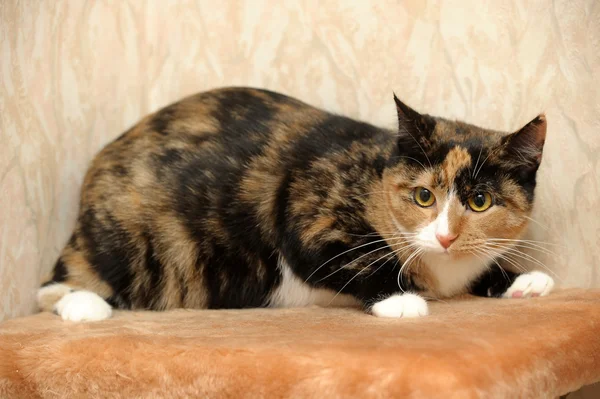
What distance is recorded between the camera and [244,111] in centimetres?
197

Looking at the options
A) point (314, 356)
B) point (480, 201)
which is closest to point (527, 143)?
point (480, 201)

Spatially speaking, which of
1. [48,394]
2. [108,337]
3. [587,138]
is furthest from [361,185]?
[48,394]

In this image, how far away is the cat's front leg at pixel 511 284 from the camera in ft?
5.86

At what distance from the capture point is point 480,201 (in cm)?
161

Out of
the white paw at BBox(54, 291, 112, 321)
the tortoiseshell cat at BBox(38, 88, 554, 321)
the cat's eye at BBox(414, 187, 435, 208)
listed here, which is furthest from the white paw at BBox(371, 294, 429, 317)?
the white paw at BBox(54, 291, 112, 321)

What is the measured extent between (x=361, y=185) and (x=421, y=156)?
0.65 feet

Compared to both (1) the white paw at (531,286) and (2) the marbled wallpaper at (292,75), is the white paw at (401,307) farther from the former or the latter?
(2) the marbled wallpaper at (292,75)

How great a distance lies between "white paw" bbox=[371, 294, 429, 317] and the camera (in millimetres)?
1553

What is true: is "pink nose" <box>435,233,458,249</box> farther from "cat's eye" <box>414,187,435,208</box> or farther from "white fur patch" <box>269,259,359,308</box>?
"white fur patch" <box>269,259,359,308</box>

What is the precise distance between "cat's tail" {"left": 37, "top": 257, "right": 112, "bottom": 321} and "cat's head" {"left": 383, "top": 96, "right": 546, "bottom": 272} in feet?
2.58

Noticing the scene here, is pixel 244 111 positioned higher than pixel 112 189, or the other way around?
pixel 244 111

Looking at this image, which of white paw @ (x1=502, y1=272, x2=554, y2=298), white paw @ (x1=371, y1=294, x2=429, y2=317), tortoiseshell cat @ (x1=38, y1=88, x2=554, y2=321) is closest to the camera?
white paw @ (x1=371, y1=294, x2=429, y2=317)

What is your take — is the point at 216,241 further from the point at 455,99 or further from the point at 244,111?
the point at 455,99

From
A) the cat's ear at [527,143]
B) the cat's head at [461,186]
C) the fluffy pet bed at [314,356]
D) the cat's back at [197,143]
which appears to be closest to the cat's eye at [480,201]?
the cat's head at [461,186]
